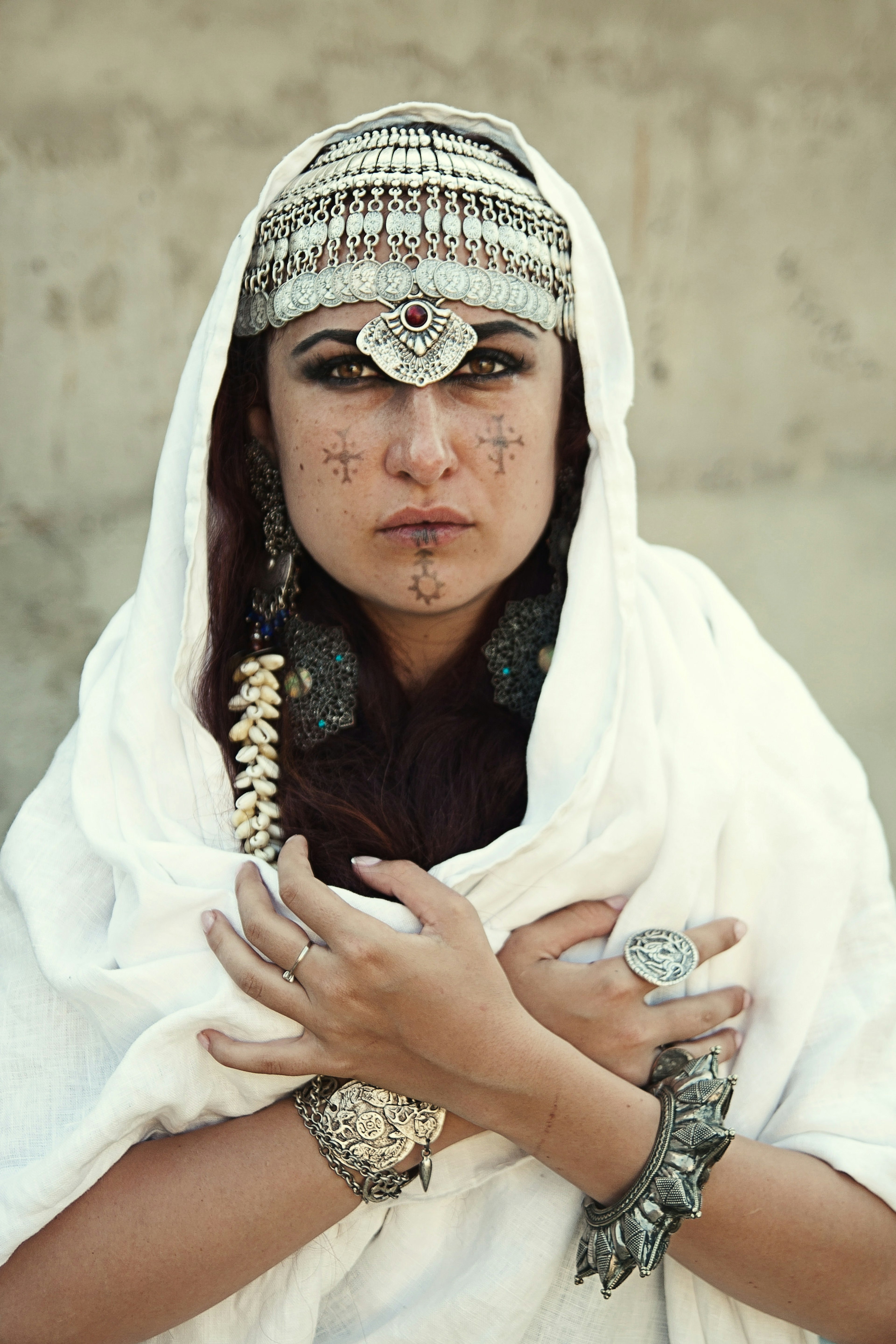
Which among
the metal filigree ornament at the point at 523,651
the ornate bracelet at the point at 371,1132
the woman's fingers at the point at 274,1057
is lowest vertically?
the ornate bracelet at the point at 371,1132

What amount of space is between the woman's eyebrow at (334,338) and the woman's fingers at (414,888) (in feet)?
2.48

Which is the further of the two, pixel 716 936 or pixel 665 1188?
pixel 716 936

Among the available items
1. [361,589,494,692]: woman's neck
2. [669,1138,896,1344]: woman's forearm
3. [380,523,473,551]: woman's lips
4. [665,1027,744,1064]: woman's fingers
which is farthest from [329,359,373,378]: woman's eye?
[669,1138,896,1344]: woman's forearm

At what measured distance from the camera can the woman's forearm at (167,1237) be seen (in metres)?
1.41

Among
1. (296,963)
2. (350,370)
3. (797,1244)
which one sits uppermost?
(350,370)

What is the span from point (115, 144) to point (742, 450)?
173 cm

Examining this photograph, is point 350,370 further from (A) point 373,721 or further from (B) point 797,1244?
(B) point 797,1244

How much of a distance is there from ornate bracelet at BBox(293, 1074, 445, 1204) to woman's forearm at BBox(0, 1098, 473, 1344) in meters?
0.02

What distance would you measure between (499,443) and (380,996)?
0.83 metres

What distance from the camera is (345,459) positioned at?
5.56 ft

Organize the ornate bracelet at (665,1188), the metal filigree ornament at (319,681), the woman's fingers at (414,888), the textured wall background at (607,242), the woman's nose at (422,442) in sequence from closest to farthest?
the ornate bracelet at (665,1188) < the woman's fingers at (414,888) < the woman's nose at (422,442) < the metal filigree ornament at (319,681) < the textured wall background at (607,242)

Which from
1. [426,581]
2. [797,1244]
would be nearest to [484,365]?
[426,581]

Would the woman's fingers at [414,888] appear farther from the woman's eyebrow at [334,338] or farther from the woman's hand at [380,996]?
the woman's eyebrow at [334,338]

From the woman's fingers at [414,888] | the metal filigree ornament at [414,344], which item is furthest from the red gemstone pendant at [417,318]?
the woman's fingers at [414,888]
